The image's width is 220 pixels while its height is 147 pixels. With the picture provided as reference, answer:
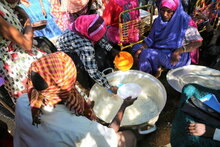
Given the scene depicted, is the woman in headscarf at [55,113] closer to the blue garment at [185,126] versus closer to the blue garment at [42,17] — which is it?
the blue garment at [185,126]

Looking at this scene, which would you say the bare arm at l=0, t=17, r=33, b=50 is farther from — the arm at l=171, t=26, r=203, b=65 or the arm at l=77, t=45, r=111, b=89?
the arm at l=171, t=26, r=203, b=65

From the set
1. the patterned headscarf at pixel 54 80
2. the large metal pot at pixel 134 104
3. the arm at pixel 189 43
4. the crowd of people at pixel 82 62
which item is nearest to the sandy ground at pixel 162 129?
the large metal pot at pixel 134 104

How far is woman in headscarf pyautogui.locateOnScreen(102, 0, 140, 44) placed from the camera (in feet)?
9.56

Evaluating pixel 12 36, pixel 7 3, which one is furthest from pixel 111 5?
pixel 12 36

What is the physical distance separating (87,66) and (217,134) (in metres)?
1.41

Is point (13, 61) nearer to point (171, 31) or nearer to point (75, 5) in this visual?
point (75, 5)

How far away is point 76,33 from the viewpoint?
2033mm

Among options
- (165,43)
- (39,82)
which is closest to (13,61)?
(39,82)

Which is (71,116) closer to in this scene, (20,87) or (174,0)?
(20,87)

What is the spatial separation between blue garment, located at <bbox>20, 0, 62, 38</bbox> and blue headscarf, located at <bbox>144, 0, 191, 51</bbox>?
2.48 metres

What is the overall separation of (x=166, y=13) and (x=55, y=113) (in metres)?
2.03

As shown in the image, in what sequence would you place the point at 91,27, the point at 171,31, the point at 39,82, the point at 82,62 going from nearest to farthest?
the point at 39,82 < the point at 91,27 < the point at 82,62 < the point at 171,31

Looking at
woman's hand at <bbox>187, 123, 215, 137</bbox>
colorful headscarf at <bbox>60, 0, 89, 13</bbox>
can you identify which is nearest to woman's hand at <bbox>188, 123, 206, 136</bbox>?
woman's hand at <bbox>187, 123, 215, 137</bbox>

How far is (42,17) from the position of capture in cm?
411
